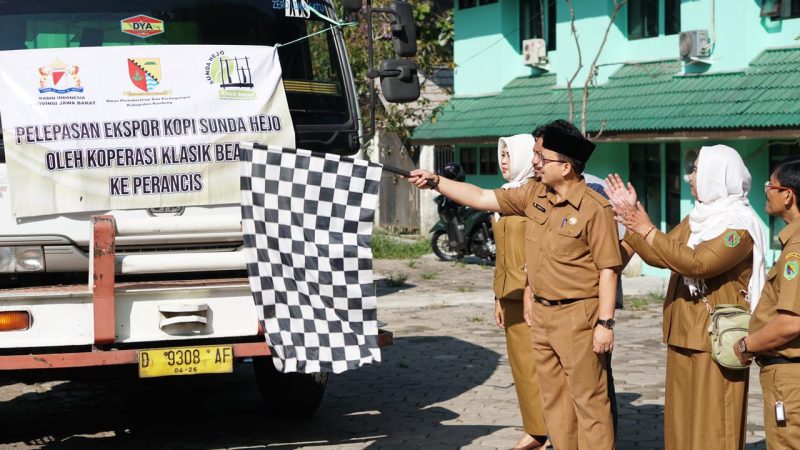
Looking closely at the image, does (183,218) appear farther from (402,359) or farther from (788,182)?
(402,359)

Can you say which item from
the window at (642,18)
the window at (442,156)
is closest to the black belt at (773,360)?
the window at (642,18)

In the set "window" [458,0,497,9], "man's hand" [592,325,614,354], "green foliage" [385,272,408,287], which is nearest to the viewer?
"man's hand" [592,325,614,354]

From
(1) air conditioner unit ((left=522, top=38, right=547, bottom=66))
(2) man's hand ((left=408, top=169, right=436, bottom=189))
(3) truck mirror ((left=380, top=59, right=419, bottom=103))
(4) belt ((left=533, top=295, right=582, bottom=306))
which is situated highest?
(1) air conditioner unit ((left=522, top=38, right=547, bottom=66))

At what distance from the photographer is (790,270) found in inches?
198

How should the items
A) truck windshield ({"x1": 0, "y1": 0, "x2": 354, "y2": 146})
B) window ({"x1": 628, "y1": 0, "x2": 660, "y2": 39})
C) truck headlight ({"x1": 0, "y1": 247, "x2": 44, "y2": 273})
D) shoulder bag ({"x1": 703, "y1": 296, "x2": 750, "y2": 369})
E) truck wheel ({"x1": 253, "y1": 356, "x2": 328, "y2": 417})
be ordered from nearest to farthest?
shoulder bag ({"x1": 703, "y1": 296, "x2": 750, "y2": 369}), truck headlight ({"x1": 0, "y1": 247, "x2": 44, "y2": 273}), truck windshield ({"x1": 0, "y1": 0, "x2": 354, "y2": 146}), truck wheel ({"x1": 253, "y1": 356, "x2": 328, "y2": 417}), window ({"x1": 628, "y1": 0, "x2": 660, "y2": 39})

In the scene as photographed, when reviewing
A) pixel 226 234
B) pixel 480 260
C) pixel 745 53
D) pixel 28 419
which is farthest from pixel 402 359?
pixel 480 260

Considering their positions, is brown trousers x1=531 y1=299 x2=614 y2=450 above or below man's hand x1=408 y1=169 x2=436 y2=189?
below

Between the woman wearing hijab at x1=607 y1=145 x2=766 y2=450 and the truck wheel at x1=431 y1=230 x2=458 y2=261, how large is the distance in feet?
50.8

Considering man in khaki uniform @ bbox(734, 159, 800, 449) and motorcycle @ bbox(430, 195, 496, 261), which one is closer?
man in khaki uniform @ bbox(734, 159, 800, 449)

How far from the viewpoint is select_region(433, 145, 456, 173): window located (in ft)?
87.8

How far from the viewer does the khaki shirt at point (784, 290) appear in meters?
5.00

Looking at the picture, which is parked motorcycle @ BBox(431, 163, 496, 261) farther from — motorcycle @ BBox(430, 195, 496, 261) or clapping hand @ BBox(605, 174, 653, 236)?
clapping hand @ BBox(605, 174, 653, 236)

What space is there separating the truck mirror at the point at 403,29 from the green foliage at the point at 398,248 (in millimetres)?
14614

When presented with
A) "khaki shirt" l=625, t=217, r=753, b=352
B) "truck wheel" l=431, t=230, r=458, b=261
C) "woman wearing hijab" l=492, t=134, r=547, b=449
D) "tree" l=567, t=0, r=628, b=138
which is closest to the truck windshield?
"woman wearing hijab" l=492, t=134, r=547, b=449
